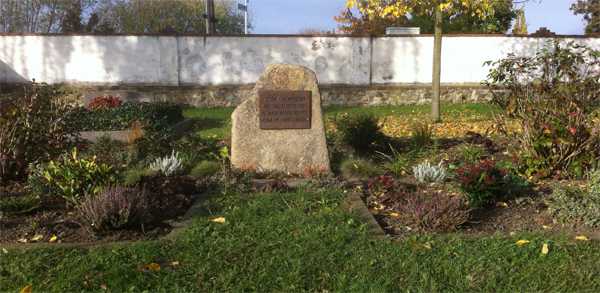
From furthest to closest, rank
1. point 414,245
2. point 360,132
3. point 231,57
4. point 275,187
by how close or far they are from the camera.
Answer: point 231,57, point 360,132, point 275,187, point 414,245

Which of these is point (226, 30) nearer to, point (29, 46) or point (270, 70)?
point (29, 46)

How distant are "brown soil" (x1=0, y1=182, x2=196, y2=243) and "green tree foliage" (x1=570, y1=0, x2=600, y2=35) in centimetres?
2630

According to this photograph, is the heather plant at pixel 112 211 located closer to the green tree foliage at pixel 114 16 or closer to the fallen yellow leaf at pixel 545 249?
the fallen yellow leaf at pixel 545 249

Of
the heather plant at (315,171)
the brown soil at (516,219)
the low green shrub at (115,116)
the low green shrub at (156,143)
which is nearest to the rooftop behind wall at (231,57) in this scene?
the low green shrub at (115,116)

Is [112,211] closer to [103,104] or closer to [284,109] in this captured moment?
[284,109]

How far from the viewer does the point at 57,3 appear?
84.8 ft

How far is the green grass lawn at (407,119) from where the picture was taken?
968 centimetres

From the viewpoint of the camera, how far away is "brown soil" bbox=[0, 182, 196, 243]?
12.3ft

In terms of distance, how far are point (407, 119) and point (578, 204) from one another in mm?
7711

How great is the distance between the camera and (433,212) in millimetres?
3900

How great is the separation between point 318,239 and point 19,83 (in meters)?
14.8

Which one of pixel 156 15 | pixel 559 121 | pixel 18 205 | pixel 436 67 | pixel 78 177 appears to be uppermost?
pixel 156 15

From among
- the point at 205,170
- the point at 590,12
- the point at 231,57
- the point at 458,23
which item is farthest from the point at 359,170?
the point at 590,12

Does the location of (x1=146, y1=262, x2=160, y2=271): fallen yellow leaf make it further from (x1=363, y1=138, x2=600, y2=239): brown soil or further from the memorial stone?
the memorial stone
